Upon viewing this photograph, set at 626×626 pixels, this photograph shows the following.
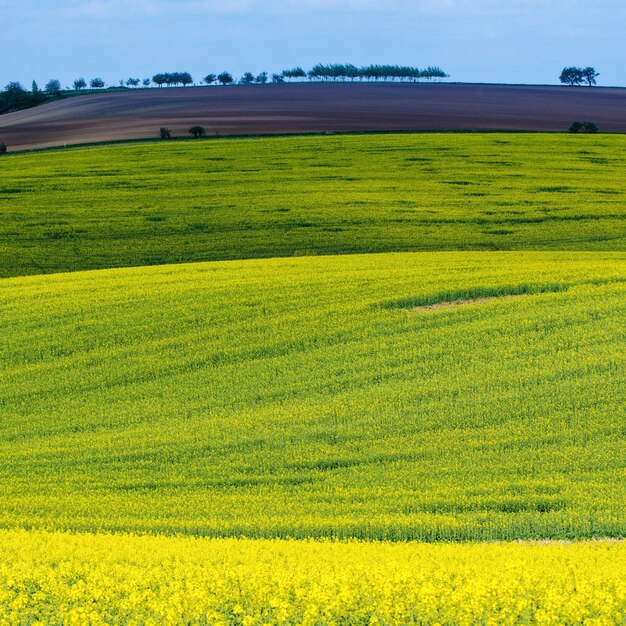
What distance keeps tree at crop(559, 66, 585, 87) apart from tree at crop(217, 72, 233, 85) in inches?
1608

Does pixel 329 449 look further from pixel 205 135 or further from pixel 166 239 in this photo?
pixel 205 135

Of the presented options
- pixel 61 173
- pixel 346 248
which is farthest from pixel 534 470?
pixel 61 173

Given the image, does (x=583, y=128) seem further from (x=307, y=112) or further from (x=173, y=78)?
(x=173, y=78)

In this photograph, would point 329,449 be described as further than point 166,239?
No

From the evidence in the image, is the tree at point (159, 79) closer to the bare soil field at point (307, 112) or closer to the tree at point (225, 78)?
the tree at point (225, 78)

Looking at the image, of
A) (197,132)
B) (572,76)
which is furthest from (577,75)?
(197,132)

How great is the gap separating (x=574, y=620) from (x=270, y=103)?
238ft

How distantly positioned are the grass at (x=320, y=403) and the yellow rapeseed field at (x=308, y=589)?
2993mm

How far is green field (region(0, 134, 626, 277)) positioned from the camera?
34344 mm

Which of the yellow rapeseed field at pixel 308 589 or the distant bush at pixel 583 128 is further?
the distant bush at pixel 583 128

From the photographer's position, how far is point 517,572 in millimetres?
7883

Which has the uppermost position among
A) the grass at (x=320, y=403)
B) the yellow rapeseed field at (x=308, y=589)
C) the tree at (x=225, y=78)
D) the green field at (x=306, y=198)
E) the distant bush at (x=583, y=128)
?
the tree at (x=225, y=78)

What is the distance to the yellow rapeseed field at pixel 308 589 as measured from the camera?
715 centimetres

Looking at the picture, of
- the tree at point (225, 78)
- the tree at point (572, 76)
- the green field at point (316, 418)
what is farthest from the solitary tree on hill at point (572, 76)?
the green field at point (316, 418)
